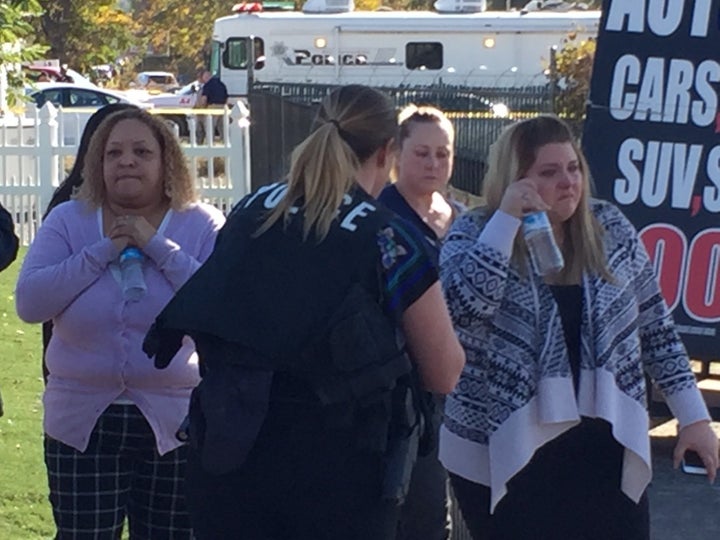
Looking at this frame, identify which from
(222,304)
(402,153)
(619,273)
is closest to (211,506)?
(222,304)

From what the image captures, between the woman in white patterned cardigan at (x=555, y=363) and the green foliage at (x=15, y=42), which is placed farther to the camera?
the green foliage at (x=15, y=42)

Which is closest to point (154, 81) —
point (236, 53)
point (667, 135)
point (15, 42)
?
point (236, 53)

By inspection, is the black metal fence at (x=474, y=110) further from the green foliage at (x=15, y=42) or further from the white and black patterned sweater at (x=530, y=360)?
the white and black patterned sweater at (x=530, y=360)

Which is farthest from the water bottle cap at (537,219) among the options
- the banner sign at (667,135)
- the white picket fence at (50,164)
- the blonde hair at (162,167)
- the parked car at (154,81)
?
the parked car at (154,81)

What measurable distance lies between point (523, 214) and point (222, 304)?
0.86 m

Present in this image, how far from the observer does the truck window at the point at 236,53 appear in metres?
30.9

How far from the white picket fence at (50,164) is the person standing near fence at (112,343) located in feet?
32.1

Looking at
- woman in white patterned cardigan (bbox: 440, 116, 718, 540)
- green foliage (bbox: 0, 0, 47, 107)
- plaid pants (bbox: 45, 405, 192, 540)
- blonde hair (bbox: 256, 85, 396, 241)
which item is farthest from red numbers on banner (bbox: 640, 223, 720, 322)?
green foliage (bbox: 0, 0, 47, 107)

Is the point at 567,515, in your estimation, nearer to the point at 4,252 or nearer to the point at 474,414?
the point at 474,414

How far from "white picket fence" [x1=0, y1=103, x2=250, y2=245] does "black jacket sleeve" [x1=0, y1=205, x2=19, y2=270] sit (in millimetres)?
9657

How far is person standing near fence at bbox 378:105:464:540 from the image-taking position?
400 cm

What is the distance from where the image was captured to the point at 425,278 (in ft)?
9.86

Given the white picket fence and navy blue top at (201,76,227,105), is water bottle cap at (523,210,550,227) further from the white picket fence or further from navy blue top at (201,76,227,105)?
navy blue top at (201,76,227,105)

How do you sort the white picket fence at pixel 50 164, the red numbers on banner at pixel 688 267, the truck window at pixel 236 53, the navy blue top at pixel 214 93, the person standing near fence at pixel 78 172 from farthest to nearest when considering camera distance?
the truck window at pixel 236 53 < the navy blue top at pixel 214 93 < the white picket fence at pixel 50 164 < the red numbers on banner at pixel 688 267 < the person standing near fence at pixel 78 172
